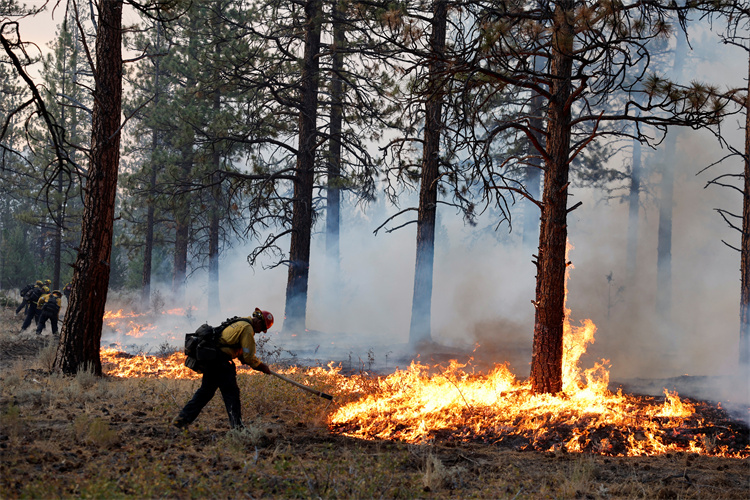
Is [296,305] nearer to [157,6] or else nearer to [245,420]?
[245,420]

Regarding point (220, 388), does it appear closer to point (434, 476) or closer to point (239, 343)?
point (239, 343)

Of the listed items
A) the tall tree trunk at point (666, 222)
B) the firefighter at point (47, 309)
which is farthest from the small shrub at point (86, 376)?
the tall tree trunk at point (666, 222)

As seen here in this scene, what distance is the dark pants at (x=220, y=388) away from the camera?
6.48m

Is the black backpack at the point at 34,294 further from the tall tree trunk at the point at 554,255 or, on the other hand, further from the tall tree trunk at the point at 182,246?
the tall tree trunk at the point at 554,255

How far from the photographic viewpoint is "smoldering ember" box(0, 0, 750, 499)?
5523 mm

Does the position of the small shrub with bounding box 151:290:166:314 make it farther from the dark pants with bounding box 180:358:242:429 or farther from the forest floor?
the dark pants with bounding box 180:358:242:429

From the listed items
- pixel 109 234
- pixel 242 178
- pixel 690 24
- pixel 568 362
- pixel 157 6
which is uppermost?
pixel 690 24

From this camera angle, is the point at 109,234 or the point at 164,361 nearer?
the point at 109,234

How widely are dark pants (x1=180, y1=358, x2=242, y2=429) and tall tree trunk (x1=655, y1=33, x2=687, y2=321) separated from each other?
65.5ft

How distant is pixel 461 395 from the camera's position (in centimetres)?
823

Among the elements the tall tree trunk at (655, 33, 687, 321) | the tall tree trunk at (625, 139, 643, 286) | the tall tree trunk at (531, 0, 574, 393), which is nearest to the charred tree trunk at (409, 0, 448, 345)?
the tall tree trunk at (531, 0, 574, 393)

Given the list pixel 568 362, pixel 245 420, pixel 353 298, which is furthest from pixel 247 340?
pixel 353 298

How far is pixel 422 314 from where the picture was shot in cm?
1528

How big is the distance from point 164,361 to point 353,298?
14.6 meters
